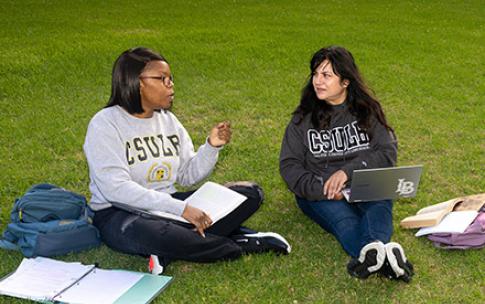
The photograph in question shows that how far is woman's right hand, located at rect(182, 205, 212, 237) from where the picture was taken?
383cm

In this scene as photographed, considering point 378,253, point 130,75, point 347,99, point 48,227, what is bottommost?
point 378,253

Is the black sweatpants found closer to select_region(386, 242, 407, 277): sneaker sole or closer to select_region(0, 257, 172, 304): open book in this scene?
select_region(0, 257, 172, 304): open book

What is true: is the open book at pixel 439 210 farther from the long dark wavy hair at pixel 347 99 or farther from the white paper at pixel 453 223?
the long dark wavy hair at pixel 347 99

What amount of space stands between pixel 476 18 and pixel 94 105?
9.24m

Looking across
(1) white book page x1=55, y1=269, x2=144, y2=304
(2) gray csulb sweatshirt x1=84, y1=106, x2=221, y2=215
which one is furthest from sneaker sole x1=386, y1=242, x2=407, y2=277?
(1) white book page x1=55, y1=269, x2=144, y2=304

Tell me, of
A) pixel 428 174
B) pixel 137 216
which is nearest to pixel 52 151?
pixel 137 216

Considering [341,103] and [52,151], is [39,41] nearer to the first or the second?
[52,151]

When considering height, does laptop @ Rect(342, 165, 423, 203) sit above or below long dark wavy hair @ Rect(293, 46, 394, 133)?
below

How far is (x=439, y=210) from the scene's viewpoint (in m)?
4.48

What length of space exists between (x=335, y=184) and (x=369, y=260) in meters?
0.66

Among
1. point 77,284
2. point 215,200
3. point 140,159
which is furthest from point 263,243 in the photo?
point 77,284

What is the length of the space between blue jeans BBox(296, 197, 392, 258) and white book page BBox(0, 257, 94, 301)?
1.49m

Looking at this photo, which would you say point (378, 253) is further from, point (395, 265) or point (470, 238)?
point (470, 238)

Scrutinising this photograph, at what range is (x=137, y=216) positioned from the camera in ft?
12.9
